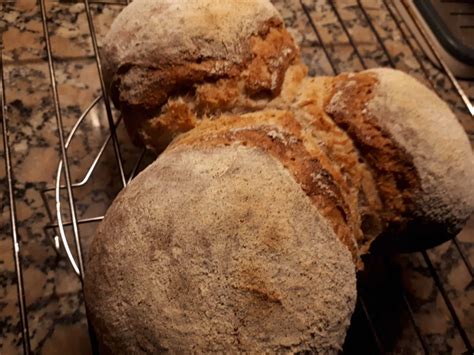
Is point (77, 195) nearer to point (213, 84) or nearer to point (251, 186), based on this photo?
point (213, 84)

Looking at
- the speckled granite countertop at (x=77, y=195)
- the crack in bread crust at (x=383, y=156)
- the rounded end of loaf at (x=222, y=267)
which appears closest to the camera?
the rounded end of loaf at (x=222, y=267)

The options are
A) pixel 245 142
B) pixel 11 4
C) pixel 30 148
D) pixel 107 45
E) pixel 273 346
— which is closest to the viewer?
pixel 273 346

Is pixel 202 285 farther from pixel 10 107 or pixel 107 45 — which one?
pixel 10 107

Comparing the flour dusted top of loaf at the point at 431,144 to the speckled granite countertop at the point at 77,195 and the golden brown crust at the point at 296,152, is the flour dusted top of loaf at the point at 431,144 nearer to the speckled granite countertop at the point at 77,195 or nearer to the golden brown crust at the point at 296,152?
the golden brown crust at the point at 296,152

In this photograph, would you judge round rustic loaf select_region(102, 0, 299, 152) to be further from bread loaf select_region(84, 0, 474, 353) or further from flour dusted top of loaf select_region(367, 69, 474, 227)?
flour dusted top of loaf select_region(367, 69, 474, 227)

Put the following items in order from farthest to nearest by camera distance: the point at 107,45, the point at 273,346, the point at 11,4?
1. the point at 11,4
2. the point at 107,45
3. the point at 273,346

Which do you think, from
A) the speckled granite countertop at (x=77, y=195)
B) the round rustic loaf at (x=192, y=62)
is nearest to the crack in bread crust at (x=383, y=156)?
the round rustic loaf at (x=192, y=62)

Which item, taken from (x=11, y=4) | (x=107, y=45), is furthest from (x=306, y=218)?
(x=11, y=4)
